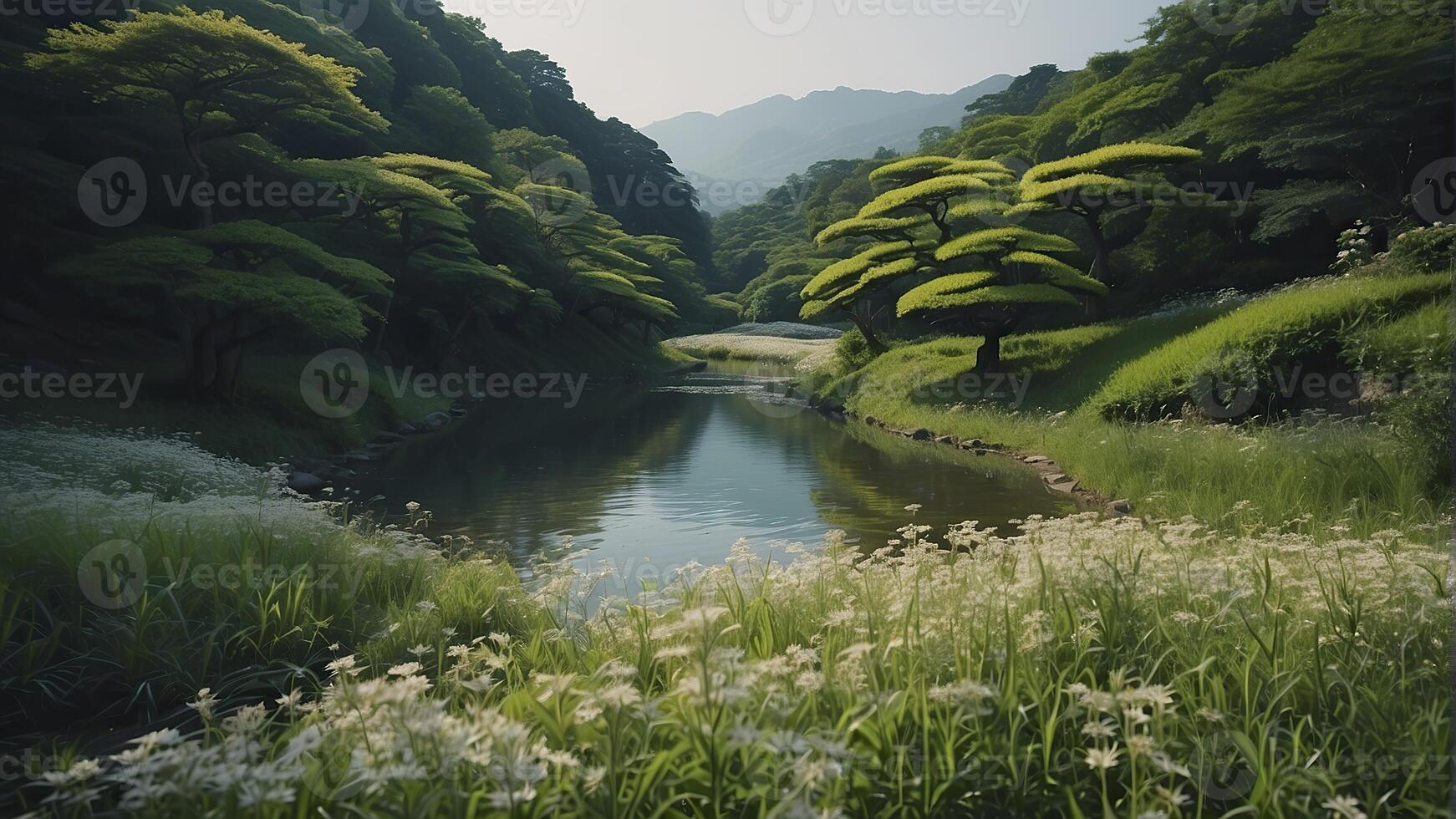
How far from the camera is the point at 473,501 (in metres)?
10.5

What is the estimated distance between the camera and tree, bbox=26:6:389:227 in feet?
39.3

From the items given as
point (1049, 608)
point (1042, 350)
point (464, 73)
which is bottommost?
point (1049, 608)

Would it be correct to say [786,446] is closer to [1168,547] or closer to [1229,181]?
[1168,547]

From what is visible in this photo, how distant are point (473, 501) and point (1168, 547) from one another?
7.99 metres

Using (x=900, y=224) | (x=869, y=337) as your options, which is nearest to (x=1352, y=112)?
(x=900, y=224)

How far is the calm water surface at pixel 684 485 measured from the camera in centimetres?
888

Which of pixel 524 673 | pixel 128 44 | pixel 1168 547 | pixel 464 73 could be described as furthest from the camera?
pixel 464 73

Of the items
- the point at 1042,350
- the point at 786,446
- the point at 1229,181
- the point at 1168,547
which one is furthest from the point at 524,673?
the point at 1229,181

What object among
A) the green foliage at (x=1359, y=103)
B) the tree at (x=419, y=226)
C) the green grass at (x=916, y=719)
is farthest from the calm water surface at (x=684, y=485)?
the green foliage at (x=1359, y=103)

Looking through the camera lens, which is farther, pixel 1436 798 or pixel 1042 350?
pixel 1042 350

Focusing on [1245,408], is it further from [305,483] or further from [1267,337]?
[305,483]

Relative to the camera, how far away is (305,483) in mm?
11172

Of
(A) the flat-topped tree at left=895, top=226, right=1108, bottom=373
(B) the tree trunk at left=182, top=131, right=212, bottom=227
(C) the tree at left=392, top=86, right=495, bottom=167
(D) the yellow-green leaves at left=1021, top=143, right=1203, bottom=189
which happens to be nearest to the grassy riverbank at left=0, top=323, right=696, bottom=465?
(B) the tree trunk at left=182, top=131, right=212, bottom=227

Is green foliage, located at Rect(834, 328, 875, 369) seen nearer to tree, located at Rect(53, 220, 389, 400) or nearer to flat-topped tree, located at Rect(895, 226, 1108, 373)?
flat-topped tree, located at Rect(895, 226, 1108, 373)
